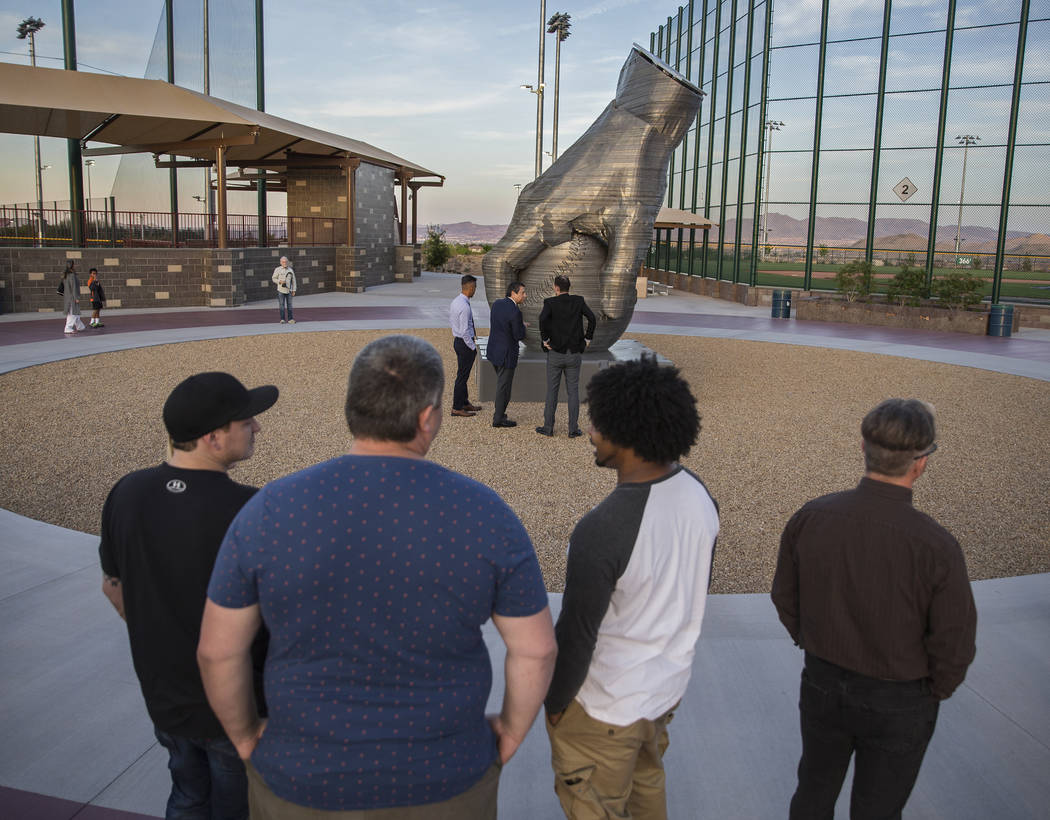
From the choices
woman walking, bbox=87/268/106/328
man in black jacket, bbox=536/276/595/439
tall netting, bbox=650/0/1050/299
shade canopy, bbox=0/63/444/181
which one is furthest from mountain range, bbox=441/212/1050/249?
man in black jacket, bbox=536/276/595/439

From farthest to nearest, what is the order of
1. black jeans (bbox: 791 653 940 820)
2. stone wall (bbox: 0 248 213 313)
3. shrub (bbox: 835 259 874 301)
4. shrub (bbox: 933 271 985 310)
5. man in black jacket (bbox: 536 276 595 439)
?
shrub (bbox: 835 259 874 301), shrub (bbox: 933 271 985 310), stone wall (bbox: 0 248 213 313), man in black jacket (bbox: 536 276 595 439), black jeans (bbox: 791 653 940 820)

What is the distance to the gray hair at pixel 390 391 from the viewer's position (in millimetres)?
1874

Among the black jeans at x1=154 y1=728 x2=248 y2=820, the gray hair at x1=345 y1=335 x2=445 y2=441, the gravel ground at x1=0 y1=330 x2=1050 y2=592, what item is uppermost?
the gray hair at x1=345 y1=335 x2=445 y2=441

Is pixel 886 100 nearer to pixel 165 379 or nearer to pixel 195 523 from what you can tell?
pixel 165 379

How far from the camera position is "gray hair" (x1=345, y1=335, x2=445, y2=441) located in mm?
1874

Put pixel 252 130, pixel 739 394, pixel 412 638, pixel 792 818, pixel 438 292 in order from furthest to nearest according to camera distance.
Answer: pixel 438 292
pixel 252 130
pixel 739 394
pixel 792 818
pixel 412 638

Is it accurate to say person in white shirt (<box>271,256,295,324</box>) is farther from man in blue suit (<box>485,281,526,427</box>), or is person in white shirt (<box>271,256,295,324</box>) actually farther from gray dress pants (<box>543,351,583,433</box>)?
gray dress pants (<box>543,351,583,433</box>)

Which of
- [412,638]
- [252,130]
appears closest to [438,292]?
[252,130]

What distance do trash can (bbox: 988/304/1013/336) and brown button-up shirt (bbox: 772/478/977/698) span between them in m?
18.8

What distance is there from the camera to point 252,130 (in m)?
21.5

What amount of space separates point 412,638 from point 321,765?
0.34 meters

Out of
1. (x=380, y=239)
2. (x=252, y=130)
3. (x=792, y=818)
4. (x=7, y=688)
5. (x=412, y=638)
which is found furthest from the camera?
(x=380, y=239)

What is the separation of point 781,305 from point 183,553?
2148 cm

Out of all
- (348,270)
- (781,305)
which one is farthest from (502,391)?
(348,270)
